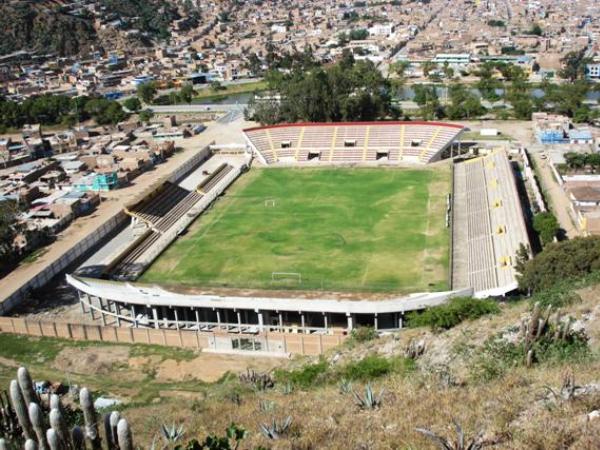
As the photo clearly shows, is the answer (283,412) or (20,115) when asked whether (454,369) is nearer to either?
(283,412)

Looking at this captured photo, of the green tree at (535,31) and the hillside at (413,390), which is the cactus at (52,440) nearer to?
the hillside at (413,390)

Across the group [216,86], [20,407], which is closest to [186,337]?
[20,407]

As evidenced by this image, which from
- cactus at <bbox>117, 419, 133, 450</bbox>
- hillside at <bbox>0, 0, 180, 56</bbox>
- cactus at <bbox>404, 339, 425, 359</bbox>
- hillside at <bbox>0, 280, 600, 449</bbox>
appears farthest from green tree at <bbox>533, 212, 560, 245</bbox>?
hillside at <bbox>0, 0, 180, 56</bbox>

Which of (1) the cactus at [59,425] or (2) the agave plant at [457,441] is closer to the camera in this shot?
(2) the agave plant at [457,441]

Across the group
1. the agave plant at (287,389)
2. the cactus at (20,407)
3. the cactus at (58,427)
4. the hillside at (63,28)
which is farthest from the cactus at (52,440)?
the hillside at (63,28)

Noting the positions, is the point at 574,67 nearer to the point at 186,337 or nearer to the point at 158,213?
the point at 158,213

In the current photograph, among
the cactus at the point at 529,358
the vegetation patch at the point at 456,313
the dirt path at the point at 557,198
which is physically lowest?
the dirt path at the point at 557,198
